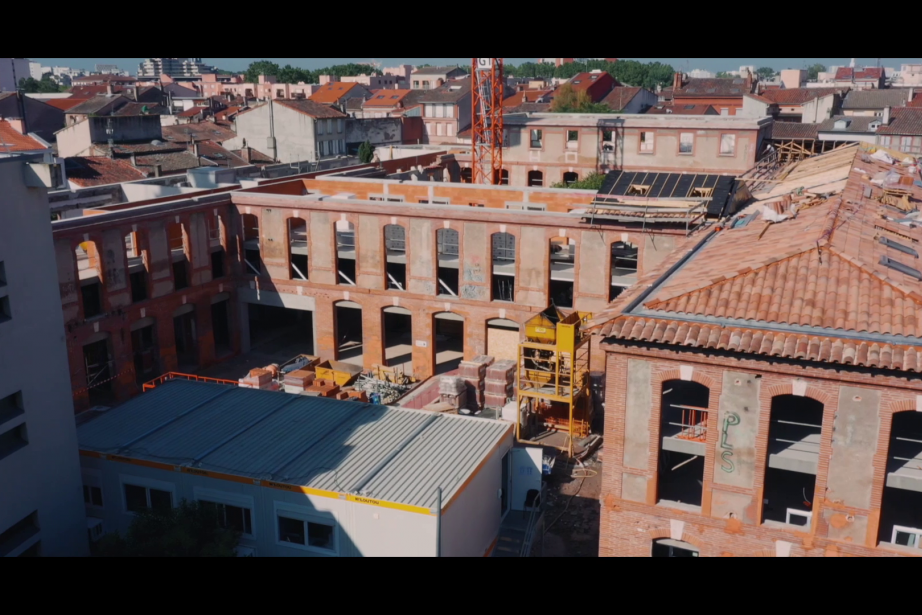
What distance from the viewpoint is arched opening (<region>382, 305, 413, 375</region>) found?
39469 mm

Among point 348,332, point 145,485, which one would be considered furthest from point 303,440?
point 348,332

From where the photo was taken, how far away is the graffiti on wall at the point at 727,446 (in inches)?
664

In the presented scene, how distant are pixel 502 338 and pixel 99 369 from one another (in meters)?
17.5

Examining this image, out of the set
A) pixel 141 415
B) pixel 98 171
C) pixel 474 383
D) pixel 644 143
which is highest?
pixel 644 143

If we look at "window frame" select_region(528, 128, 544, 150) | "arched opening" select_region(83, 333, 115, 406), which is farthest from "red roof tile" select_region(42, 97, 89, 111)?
"arched opening" select_region(83, 333, 115, 406)

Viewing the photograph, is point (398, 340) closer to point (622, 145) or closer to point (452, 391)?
point (452, 391)

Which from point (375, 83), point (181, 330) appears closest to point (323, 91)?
point (375, 83)

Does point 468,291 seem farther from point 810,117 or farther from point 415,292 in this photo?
point 810,117

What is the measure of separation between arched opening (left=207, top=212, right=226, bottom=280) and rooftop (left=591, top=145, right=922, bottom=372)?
80.5 feet

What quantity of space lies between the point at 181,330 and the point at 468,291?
1470 centimetres

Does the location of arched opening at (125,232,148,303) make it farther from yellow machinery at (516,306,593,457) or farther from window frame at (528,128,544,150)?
window frame at (528,128,544,150)

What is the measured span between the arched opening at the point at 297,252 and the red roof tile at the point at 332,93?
275 ft

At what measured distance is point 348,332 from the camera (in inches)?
1764

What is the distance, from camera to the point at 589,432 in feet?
104
